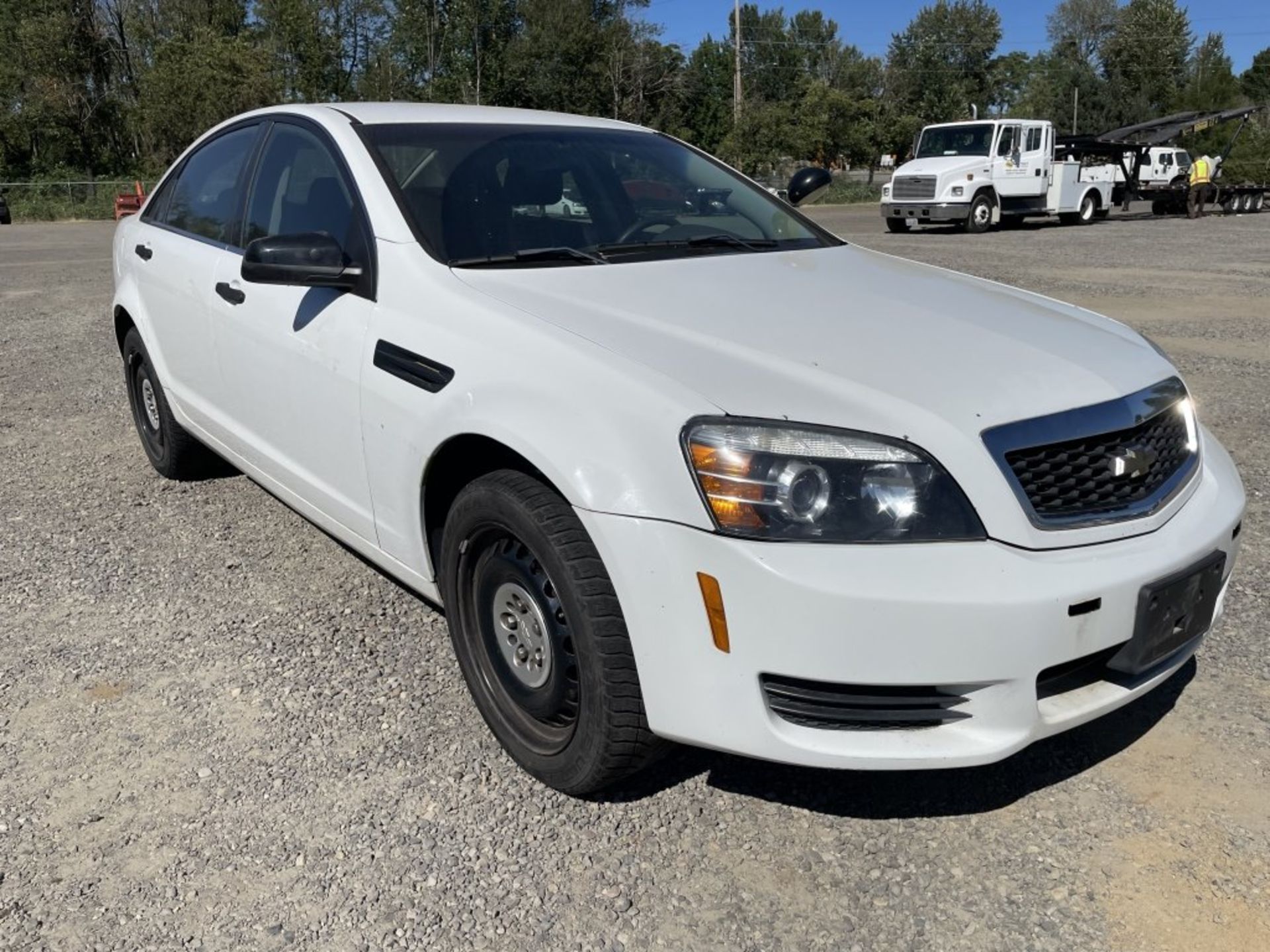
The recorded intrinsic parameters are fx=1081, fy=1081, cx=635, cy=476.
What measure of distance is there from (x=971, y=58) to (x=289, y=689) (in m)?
81.9

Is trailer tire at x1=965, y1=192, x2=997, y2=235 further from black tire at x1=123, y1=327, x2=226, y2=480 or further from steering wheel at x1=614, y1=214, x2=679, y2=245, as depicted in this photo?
steering wheel at x1=614, y1=214, x2=679, y2=245

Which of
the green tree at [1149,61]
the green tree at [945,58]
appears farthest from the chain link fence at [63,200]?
the green tree at [1149,61]

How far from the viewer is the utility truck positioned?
22.5 m

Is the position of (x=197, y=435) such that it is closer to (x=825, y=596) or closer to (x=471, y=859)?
(x=471, y=859)

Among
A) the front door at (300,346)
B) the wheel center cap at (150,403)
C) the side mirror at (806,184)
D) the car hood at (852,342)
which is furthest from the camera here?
the wheel center cap at (150,403)

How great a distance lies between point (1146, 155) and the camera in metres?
28.8

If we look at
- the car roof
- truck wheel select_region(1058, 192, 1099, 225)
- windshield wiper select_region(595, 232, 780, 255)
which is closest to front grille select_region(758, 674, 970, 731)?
windshield wiper select_region(595, 232, 780, 255)

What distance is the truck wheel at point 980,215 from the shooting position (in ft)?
75.2

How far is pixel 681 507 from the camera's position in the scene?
2145 millimetres

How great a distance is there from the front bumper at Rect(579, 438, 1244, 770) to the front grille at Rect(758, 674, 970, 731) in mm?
19

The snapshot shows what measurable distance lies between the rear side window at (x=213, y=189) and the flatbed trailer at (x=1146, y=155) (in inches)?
992

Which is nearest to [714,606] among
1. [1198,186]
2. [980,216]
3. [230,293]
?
[230,293]

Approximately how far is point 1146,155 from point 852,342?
30500 millimetres

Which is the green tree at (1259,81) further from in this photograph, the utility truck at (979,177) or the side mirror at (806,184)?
the side mirror at (806,184)
